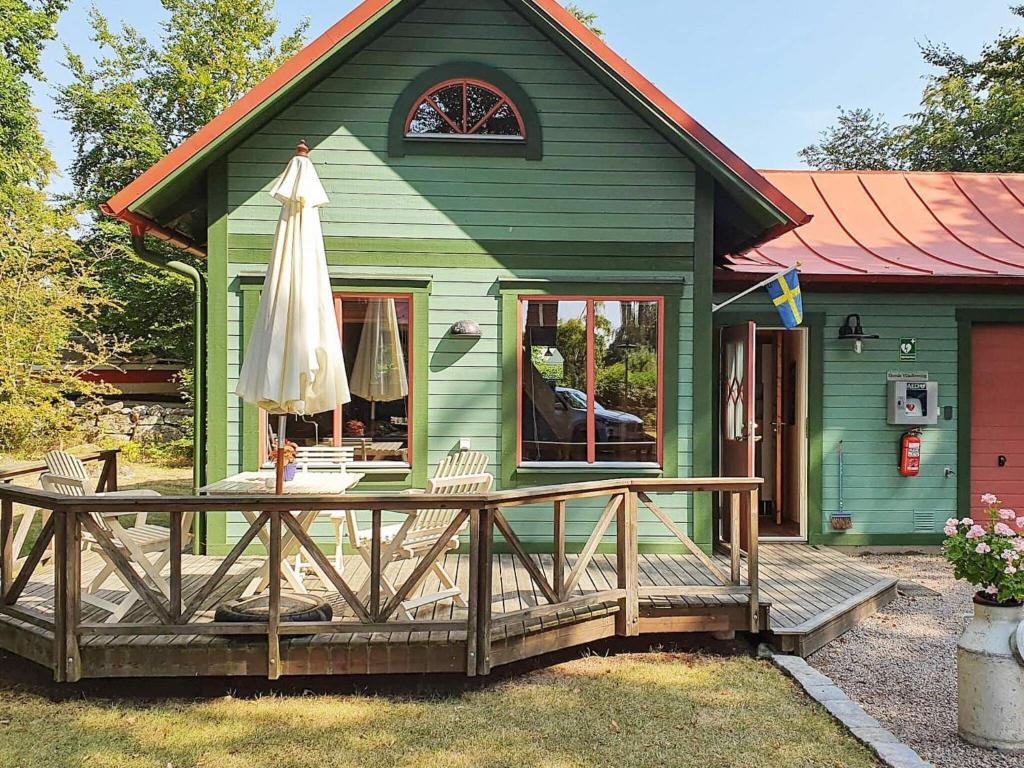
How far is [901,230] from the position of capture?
8.80 metres

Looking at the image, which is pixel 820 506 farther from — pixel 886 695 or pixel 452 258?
pixel 452 258

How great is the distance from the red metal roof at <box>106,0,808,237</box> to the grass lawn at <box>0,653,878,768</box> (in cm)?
362

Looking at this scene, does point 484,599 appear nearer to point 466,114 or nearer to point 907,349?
point 466,114

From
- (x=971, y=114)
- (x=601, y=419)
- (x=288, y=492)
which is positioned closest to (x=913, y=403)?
(x=601, y=419)

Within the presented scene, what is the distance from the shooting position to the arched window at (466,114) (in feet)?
21.8

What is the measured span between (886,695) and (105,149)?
2336 centimetres

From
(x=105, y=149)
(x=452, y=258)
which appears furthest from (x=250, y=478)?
(x=105, y=149)

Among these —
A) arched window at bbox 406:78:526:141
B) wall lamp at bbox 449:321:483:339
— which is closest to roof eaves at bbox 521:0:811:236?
arched window at bbox 406:78:526:141

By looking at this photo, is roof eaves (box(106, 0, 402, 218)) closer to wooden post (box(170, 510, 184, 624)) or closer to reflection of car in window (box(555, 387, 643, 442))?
wooden post (box(170, 510, 184, 624))

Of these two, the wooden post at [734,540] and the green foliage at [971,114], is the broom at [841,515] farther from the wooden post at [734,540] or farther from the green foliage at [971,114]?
the green foliage at [971,114]

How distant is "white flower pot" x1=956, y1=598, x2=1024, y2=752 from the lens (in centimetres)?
373

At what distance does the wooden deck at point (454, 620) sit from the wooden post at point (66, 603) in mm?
70

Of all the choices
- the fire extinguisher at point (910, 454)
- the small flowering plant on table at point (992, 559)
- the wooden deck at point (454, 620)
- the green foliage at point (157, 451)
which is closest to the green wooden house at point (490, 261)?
the wooden deck at point (454, 620)

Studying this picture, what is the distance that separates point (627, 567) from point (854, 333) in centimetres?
A: 415
